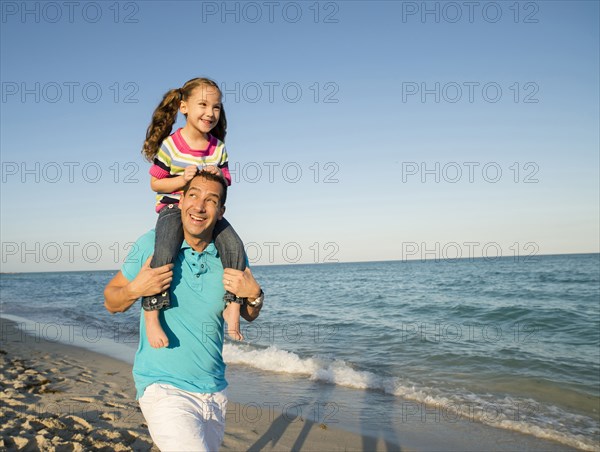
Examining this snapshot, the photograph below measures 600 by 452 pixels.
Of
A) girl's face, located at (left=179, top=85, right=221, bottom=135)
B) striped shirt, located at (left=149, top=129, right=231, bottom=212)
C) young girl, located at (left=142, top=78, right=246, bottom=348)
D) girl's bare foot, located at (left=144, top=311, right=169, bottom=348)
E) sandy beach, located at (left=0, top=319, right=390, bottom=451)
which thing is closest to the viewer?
girl's bare foot, located at (left=144, top=311, right=169, bottom=348)

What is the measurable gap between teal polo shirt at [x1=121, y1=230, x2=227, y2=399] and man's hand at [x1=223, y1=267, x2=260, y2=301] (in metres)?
0.07

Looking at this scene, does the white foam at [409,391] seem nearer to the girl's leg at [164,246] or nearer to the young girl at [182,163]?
the young girl at [182,163]

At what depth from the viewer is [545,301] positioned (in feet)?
69.5

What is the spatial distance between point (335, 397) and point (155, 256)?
609cm

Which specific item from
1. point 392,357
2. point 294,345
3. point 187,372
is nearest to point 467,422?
point 392,357

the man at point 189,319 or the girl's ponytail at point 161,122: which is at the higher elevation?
the girl's ponytail at point 161,122

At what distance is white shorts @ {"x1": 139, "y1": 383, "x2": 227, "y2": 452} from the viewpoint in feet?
7.64

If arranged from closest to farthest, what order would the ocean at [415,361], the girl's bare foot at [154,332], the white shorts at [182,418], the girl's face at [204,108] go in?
1. the white shorts at [182,418]
2. the girl's bare foot at [154,332]
3. the girl's face at [204,108]
4. the ocean at [415,361]

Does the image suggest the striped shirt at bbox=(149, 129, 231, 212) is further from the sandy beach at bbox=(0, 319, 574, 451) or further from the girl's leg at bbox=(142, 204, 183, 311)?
the sandy beach at bbox=(0, 319, 574, 451)

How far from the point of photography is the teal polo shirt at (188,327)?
2594 millimetres

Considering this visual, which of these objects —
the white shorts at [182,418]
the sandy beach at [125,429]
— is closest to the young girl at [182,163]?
the white shorts at [182,418]

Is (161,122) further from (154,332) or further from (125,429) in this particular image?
(125,429)

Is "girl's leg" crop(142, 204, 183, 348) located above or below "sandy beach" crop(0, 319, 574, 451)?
above

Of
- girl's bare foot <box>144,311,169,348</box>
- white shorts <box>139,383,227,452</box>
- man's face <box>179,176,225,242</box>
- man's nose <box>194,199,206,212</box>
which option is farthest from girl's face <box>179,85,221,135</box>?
white shorts <box>139,383,227,452</box>
